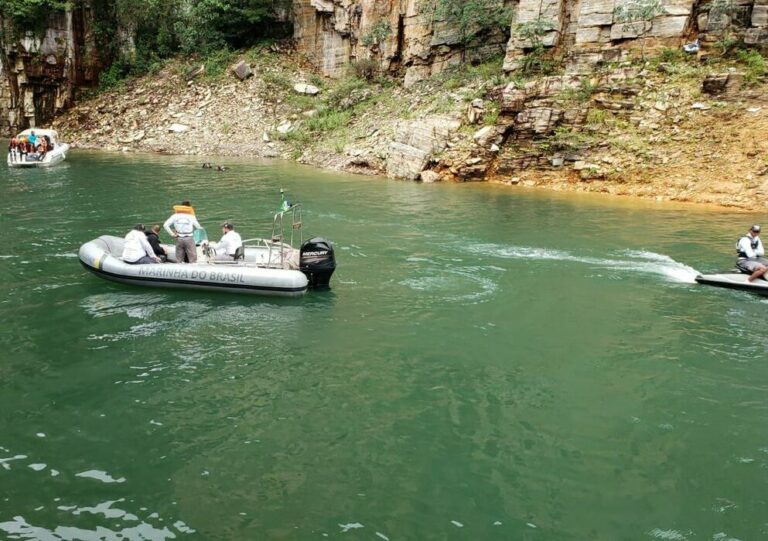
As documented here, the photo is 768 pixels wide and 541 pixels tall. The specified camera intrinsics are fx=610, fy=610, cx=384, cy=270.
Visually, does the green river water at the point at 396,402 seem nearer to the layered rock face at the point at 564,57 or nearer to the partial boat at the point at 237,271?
the partial boat at the point at 237,271

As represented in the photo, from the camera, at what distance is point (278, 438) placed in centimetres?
717

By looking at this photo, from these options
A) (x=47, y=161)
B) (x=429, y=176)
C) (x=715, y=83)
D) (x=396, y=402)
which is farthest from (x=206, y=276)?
(x=715, y=83)

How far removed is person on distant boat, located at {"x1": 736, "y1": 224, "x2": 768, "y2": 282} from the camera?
12.9 metres

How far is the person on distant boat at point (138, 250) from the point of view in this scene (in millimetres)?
12266

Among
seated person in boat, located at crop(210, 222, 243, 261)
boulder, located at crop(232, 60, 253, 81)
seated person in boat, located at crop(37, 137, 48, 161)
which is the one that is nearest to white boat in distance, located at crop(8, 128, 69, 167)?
seated person in boat, located at crop(37, 137, 48, 161)

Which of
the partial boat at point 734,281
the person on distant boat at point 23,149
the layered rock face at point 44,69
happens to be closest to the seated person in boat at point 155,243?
the partial boat at point 734,281

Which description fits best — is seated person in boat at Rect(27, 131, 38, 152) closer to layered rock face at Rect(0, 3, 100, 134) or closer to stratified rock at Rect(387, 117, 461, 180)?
layered rock face at Rect(0, 3, 100, 134)

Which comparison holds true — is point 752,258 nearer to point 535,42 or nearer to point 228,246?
point 228,246

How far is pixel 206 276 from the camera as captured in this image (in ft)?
39.1

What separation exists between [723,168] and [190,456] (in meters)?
23.2

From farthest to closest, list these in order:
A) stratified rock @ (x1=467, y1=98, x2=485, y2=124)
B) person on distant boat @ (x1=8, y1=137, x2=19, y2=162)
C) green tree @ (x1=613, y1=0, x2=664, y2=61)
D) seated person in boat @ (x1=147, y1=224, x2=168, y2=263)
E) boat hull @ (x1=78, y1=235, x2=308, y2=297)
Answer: person on distant boat @ (x1=8, y1=137, x2=19, y2=162) < stratified rock @ (x1=467, y1=98, x2=485, y2=124) < green tree @ (x1=613, y1=0, x2=664, y2=61) < seated person in boat @ (x1=147, y1=224, x2=168, y2=263) < boat hull @ (x1=78, y1=235, x2=308, y2=297)

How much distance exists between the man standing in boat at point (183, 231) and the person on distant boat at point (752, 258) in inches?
464

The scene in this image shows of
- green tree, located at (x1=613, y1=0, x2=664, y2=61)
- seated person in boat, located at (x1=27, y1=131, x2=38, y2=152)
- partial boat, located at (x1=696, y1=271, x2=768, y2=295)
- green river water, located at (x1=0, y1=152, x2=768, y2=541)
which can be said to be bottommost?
green river water, located at (x1=0, y1=152, x2=768, y2=541)

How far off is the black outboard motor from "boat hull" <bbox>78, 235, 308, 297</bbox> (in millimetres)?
310
